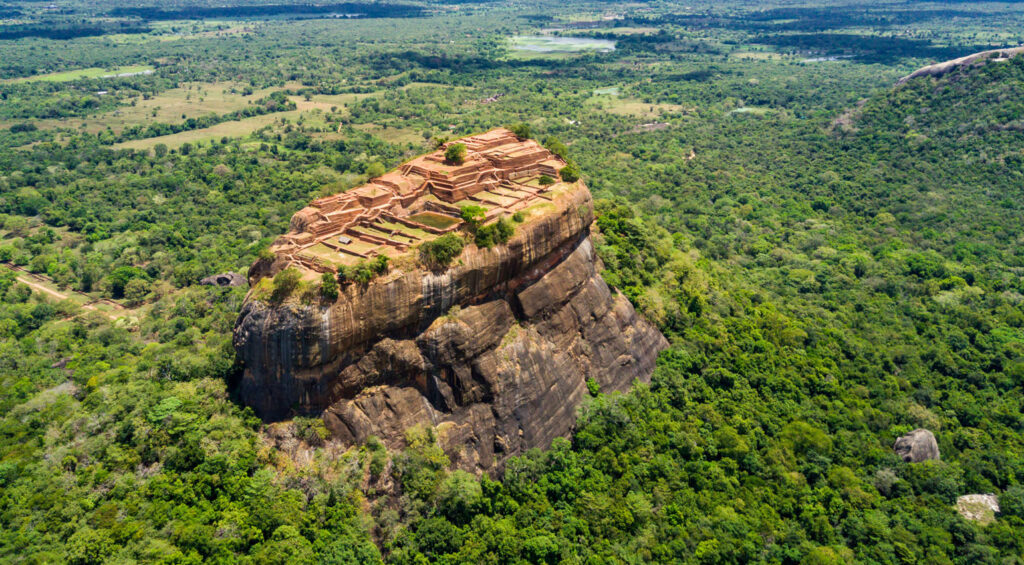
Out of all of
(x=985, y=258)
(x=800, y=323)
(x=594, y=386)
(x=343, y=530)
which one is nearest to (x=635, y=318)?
(x=594, y=386)

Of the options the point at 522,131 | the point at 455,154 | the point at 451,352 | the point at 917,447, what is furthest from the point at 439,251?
the point at 917,447

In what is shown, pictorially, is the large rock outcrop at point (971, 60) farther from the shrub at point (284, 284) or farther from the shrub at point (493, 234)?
the shrub at point (284, 284)

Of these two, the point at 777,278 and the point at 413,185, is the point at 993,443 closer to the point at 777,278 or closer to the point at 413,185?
the point at 777,278

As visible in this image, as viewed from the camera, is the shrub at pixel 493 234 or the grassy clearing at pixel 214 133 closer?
the shrub at pixel 493 234

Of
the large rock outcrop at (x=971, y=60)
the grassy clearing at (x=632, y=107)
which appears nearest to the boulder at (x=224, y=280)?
the grassy clearing at (x=632, y=107)

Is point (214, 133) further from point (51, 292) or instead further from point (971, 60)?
point (971, 60)

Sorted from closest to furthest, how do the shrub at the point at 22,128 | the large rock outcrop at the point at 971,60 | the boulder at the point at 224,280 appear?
the boulder at the point at 224,280 → the large rock outcrop at the point at 971,60 → the shrub at the point at 22,128

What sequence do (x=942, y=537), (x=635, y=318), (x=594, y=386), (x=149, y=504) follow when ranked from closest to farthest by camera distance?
(x=149, y=504) → (x=942, y=537) → (x=594, y=386) → (x=635, y=318)
